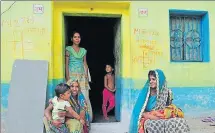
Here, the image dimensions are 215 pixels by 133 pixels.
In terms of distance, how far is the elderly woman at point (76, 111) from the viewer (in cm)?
557

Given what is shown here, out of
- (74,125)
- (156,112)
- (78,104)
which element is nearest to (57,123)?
(74,125)

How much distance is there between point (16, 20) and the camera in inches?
260

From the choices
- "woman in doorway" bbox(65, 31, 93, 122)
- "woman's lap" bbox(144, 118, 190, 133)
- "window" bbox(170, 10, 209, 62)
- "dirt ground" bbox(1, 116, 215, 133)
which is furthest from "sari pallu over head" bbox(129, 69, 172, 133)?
"window" bbox(170, 10, 209, 62)

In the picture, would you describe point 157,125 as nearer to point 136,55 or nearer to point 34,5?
point 136,55

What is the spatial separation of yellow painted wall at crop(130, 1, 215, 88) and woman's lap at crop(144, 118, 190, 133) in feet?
5.62

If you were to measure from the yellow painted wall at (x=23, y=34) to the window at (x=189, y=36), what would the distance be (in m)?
2.67

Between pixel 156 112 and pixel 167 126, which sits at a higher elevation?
pixel 156 112

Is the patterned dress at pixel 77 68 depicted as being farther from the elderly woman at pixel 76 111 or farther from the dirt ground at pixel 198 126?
the dirt ground at pixel 198 126

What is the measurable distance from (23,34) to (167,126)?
3317mm

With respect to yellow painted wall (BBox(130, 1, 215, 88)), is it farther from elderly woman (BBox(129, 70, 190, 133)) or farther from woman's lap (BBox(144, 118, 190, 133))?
woman's lap (BBox(144, 118, 190, 133))

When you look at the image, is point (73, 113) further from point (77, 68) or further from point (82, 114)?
point (77, 68)

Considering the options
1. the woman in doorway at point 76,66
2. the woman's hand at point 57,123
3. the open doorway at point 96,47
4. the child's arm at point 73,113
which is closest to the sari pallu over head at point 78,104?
the child's arm at point 73,113

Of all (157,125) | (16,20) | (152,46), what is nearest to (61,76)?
(16,20)

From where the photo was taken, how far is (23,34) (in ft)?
21.6
